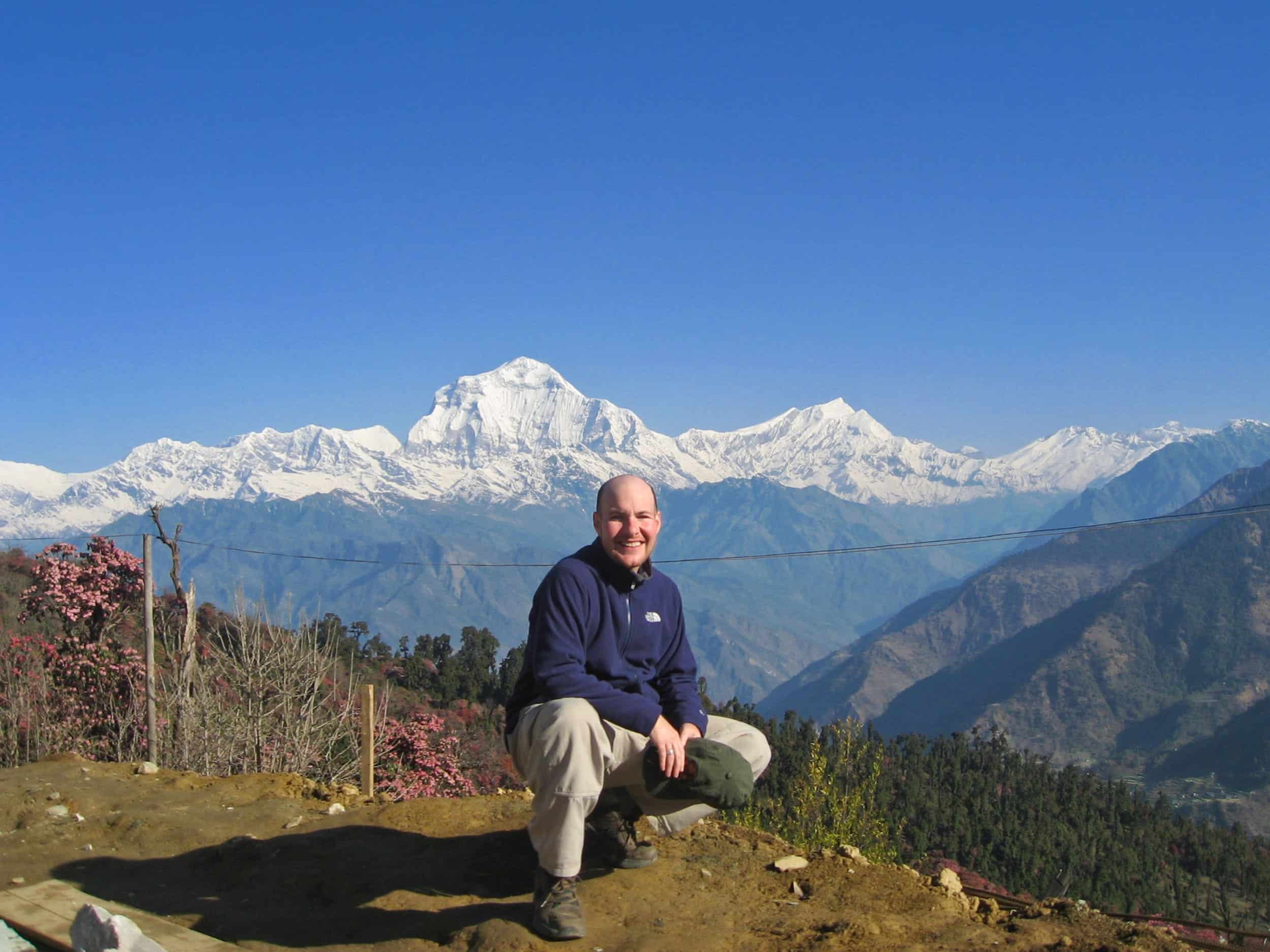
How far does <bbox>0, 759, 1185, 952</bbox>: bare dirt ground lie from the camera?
484 centimetres

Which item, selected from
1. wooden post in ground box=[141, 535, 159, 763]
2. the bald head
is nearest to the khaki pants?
the bald head

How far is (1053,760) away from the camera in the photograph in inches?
7343

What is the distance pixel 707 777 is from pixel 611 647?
0.78m

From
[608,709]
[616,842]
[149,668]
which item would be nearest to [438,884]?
[616,842]

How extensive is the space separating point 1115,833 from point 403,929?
69681 mm

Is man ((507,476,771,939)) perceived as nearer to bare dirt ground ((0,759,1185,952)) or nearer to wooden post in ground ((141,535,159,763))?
bare dirt ground ((0,759,1185,952))

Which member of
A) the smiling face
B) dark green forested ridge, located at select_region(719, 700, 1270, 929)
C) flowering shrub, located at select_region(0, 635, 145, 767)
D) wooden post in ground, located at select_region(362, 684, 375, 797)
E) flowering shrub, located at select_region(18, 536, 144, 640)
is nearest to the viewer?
the smiling face

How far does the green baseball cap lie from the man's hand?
22 millimetres

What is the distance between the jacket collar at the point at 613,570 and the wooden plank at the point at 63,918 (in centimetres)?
233

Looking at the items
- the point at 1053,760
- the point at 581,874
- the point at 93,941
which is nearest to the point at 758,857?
the point at 581,874

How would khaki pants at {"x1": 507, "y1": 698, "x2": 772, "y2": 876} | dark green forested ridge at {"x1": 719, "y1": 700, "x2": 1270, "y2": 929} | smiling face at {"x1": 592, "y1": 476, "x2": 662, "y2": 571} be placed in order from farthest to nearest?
dark green forested ridge at {"x1": 719, "y1": 700, "x2": 1270, "y2": 929}
smiling face at {"x1": 592, "y1": 476, "x2": 662, "y2": 571}
khaki pants at {"x1": 507, "y1": 698, "x2": 772, "y2": 876}

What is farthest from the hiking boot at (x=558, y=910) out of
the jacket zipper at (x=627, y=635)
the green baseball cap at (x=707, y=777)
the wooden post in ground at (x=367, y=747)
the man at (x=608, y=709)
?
the wooden post in ground at (x=367, y=747)

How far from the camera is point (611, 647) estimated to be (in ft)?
16.8

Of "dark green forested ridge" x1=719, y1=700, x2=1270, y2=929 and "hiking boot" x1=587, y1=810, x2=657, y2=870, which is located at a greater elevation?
"hiking boot" x1=587, y1=810, x2=657, y2=870
